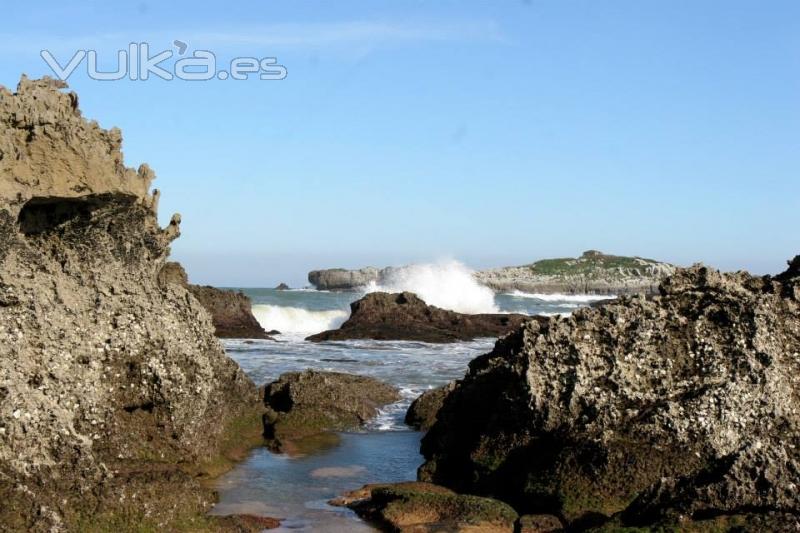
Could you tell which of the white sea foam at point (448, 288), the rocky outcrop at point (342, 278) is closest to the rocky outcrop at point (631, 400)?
the white sea foam at point (448, 288)

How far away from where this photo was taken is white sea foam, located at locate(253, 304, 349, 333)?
1591 inches

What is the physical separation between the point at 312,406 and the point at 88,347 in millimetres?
4743

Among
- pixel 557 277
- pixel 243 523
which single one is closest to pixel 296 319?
pixel 243 523

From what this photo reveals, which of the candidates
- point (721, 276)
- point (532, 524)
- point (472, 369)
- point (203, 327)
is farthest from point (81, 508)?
point (721, 276)

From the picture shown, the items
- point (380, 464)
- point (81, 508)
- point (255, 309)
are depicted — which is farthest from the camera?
point (255, 309)

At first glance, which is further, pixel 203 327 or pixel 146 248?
pixel 203 327

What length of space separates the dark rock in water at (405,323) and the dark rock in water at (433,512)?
63.0ft

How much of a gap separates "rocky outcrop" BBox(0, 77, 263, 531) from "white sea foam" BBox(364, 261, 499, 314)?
49.9m

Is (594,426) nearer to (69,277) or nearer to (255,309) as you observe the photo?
(69,277)

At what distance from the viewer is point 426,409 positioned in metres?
13.0

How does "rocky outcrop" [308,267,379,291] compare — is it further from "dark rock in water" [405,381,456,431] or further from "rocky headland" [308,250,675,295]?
"dark rock in water" [405,381,456,431]

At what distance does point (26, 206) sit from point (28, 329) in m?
1.16

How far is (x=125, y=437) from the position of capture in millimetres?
8820

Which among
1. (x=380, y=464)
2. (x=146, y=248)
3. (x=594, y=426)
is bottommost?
(x=380, y=464)
